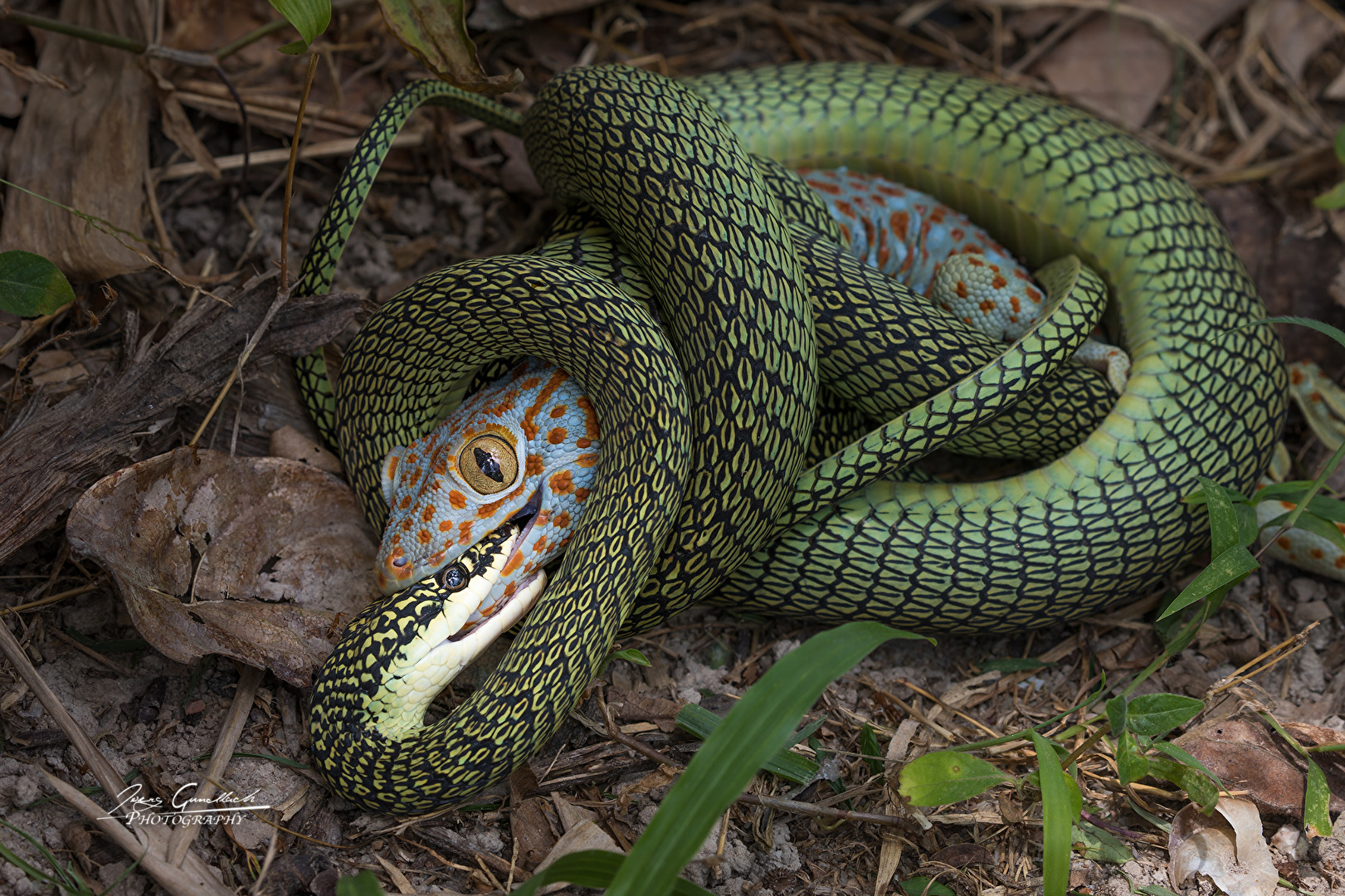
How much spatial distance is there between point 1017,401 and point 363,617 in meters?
2.20

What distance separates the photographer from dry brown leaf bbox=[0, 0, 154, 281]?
11.2 feet

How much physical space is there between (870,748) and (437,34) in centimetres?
279

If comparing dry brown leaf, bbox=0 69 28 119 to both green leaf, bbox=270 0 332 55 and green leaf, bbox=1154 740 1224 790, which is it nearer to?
green leaf, bbox=270 0 332 55

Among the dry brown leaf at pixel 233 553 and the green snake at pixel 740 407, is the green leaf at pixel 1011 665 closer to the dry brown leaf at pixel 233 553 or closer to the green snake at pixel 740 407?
the green snake at pixel 740 407

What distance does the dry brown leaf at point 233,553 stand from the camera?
284cm

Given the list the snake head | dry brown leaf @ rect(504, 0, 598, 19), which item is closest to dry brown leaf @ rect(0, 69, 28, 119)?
dry brown leaf @ rect(504, 0, 598, 19)

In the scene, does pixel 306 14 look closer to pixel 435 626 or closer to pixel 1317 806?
pixel 435 626

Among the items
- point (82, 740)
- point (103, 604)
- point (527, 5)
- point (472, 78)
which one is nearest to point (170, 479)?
point (103, 604)

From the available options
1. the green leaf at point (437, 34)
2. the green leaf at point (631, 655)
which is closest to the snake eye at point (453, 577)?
the green leaf at point (631, 655)

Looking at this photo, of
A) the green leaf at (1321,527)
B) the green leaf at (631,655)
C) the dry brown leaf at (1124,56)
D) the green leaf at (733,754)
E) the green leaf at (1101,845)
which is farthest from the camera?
the dry brown leaf at (1124,56)

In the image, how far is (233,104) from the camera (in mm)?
4062

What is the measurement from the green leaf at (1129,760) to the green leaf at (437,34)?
9.86 feet

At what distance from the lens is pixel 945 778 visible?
104 inches

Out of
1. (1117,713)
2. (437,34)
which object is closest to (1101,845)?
(1117,713)
